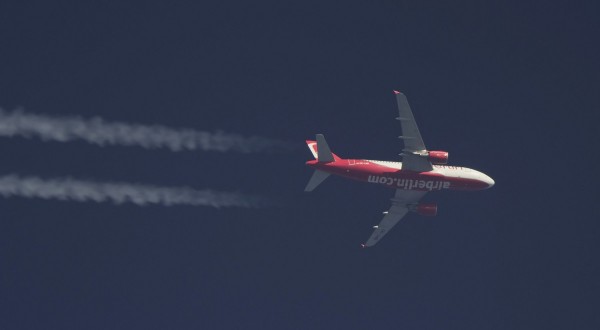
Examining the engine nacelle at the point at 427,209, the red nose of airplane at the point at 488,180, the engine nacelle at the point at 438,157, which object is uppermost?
the engine nacelle at the point at 438,157

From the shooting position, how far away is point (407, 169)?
300 feet

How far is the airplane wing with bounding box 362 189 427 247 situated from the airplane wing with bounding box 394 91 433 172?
191 inches

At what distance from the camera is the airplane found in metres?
89.6

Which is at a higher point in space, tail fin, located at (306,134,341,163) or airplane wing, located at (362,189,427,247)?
tail fin, located at (306,134,341,163)

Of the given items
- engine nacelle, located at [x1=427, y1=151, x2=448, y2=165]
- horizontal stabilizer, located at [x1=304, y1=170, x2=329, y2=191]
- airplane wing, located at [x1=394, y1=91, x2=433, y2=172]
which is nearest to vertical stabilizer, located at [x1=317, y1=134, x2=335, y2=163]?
horizontal stabilizer, located at [x1=304, y1=170, x2=329, y2=191]

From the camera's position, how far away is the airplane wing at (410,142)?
87.9 m

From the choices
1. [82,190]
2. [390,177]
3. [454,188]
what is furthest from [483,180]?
[82,190]

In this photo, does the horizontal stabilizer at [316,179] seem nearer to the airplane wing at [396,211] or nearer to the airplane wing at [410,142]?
the airplane wing at [410,142]

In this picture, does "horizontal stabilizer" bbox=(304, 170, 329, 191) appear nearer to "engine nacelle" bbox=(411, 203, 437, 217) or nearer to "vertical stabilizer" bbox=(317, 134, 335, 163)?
"vertical stabilizer" bbox=(317, 134, 335, 163)

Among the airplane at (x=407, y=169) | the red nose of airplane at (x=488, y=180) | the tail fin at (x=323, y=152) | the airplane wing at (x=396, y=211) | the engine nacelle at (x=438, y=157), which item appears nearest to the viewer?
the tail fin at (x=323, y=152)

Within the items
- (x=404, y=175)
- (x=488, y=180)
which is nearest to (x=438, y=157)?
(x=404, y=175)

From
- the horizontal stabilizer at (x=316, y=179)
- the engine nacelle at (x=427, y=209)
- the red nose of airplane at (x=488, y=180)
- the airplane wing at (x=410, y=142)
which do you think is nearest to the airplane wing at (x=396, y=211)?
the engine nacelle at (x=427, y=209)

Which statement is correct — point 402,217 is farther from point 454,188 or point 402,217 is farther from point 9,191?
point 9,191

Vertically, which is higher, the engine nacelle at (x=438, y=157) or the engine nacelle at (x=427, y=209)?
the engine nacelle at (x=438, y=157)
